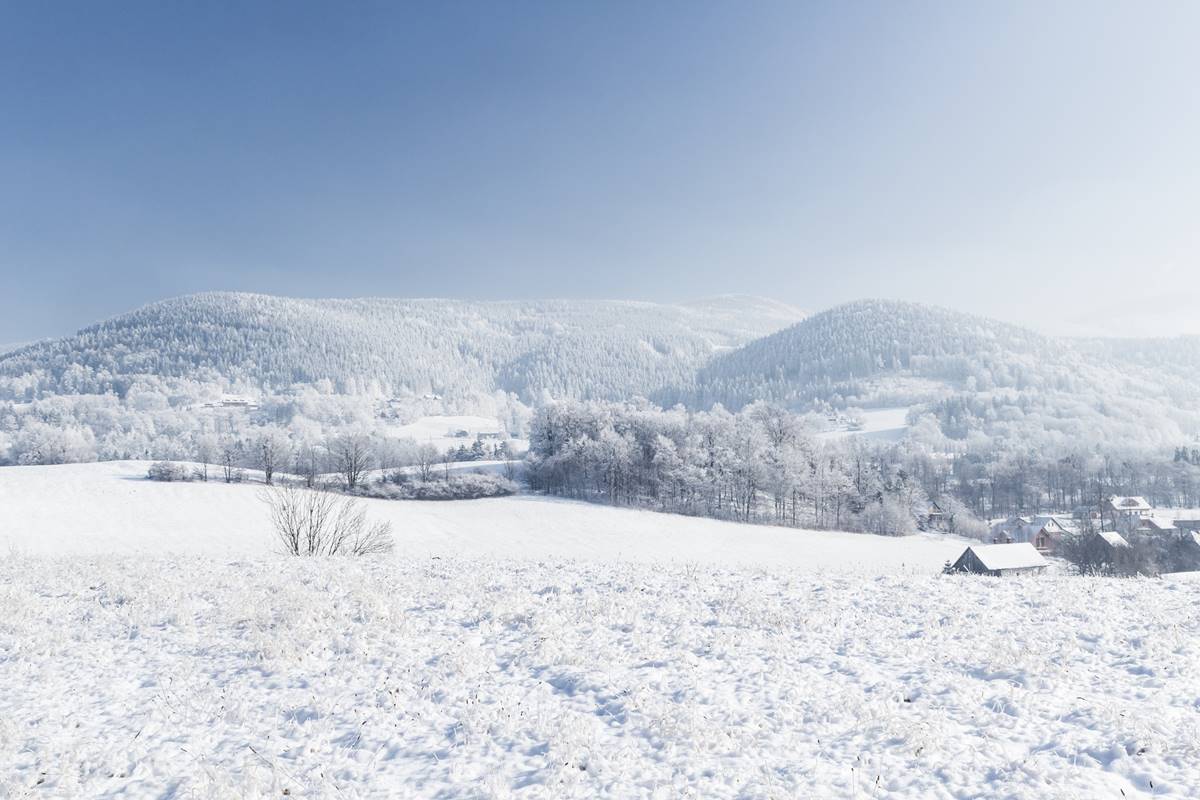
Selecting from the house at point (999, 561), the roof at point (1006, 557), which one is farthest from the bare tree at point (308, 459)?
the roof at point (1006, 557)

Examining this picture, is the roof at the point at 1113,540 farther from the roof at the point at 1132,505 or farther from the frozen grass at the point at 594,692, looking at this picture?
the frozen grass at the point at 594,692

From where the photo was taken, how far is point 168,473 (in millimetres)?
67375

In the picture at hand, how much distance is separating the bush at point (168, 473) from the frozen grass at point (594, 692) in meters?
62.6

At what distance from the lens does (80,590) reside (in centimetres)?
1489

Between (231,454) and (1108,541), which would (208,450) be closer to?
(231,454)

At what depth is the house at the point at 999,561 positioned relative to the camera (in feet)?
139

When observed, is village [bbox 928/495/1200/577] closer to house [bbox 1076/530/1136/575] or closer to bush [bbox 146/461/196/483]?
house [bbox 1076/530/1136/575]

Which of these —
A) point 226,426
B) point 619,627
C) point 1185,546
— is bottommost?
point 1185,546

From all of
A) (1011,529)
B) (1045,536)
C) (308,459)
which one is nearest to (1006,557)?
(1045,536)

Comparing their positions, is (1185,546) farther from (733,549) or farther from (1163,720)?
(1163,720)

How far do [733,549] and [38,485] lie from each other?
69.7 metres

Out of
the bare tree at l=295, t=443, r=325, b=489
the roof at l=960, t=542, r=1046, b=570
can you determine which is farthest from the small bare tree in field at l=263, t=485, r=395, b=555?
the bare tree at l=295, t=443, r=325, b=489

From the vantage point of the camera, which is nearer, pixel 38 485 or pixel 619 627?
pixel 619 627

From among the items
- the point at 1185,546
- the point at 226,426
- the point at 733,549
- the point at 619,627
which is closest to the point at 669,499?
the point at 733,549
